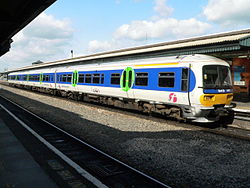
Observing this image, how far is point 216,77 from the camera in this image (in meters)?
10.0

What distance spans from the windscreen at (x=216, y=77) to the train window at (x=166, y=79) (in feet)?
5.12

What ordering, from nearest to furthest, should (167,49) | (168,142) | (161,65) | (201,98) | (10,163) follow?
(10,163) < (168,142) < (201,98) < (161,65) < (167,49)

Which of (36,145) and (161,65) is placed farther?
(161,65)

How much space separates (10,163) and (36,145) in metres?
1.70

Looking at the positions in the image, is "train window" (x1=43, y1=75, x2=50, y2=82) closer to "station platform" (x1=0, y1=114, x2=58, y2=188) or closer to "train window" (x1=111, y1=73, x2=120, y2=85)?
"train window" (x1=111, y1=73, x2=120, y2=85)

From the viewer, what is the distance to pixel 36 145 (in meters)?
7.23

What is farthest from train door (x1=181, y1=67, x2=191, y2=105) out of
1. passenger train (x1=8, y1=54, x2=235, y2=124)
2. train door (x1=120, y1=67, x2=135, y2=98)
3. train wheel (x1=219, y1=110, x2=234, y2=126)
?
train door (x1=120, y1=67, x2=135, y2=98)

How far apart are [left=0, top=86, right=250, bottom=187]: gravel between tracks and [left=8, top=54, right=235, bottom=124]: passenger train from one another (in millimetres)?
921

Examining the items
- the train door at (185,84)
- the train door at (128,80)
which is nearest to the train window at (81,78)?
the train door at (128,80)

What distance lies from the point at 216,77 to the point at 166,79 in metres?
2.25

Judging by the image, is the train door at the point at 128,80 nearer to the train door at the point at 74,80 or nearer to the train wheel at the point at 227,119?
the train wheel at the point at 227,119

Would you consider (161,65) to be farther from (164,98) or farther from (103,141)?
(103,141)

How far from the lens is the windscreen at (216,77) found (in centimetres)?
968

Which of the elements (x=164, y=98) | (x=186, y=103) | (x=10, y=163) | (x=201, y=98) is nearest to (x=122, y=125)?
(x=164, y=98)
